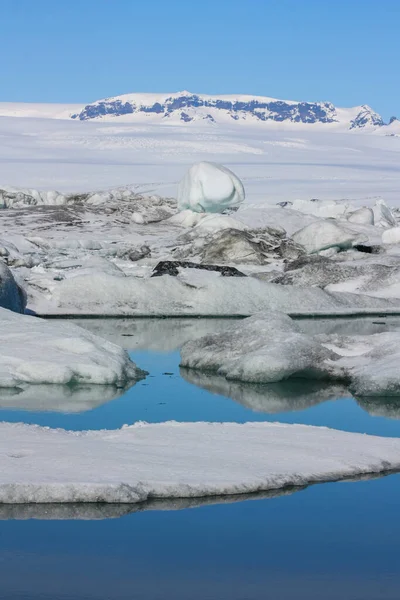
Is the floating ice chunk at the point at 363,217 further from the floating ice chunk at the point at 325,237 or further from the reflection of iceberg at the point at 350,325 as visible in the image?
the reflection of iceberg at the point at 350,325

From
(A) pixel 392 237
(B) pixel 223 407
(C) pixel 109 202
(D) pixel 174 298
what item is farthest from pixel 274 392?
(C) pixel 109 202

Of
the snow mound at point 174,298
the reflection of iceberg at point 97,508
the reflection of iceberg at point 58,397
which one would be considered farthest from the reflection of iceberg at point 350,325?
the reflection of iceberg at point 97,508

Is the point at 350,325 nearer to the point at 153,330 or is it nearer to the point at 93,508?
the point at 153,330

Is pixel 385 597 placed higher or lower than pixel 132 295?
higher

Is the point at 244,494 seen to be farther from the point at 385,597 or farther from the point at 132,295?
the point at 132,295

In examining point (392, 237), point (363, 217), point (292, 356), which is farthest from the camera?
point (363, 217)

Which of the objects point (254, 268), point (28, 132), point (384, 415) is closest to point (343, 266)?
point (254, 268)

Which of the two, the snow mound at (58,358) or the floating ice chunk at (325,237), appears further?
the floating ice chunk at (325,237)
